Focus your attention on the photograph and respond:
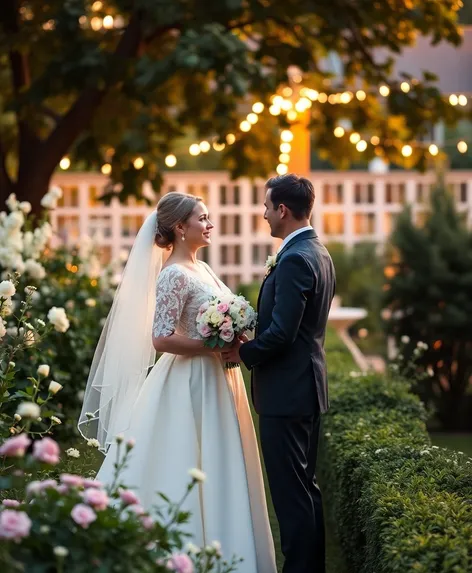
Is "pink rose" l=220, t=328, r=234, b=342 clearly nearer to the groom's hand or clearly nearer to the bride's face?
the groom's hand

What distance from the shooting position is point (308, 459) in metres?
4.09

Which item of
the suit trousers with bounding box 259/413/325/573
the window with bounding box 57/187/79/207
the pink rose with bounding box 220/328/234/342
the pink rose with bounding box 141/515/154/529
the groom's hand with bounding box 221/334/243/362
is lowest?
the suit trousers with bounding box 259/413/325/573

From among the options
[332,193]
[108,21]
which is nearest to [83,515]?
[108,21]

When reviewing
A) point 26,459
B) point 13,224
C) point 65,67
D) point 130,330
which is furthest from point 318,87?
point 26,459

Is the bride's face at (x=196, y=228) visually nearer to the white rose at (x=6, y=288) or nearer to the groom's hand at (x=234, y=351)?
the groom's hand at (x=234, y=351)

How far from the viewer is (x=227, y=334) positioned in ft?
12.7

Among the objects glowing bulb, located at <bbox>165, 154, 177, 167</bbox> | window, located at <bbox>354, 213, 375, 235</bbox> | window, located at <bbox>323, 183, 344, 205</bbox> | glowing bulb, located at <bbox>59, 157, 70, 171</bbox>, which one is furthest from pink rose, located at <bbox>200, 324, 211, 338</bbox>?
window, located at <bbox>354, 213, 375, 235</bbox>

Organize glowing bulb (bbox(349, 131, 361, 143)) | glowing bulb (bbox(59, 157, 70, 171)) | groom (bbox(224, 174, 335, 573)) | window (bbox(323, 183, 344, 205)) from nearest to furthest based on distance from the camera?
groom (bbox(224, 174, 335, 573)) < glowing bulb (bbox(59, 157, 70, 171)) < glowing bulb (bbox(349, 131, 361, 143)) < window (bbox(323, 183, 344, 205))

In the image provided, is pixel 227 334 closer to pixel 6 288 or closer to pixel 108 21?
pixel 6 288

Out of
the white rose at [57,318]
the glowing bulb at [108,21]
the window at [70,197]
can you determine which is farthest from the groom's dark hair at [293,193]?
the window at [70,197]

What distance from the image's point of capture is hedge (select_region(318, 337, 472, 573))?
2.75 metres

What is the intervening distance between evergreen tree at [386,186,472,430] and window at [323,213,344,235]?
379cm

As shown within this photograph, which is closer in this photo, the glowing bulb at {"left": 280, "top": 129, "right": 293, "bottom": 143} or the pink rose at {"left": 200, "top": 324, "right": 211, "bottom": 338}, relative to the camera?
the pink rose at {"left": 200, "top": 324, "right": 211, "bottom": 338}

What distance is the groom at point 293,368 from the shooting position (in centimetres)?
382
